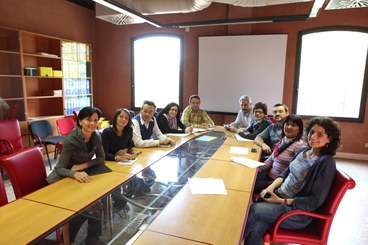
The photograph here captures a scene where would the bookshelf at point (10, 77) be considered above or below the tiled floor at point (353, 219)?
above

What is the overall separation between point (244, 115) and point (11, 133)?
3646 millimetres

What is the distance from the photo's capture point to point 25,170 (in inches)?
75.2

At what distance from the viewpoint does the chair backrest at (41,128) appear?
14.1ft

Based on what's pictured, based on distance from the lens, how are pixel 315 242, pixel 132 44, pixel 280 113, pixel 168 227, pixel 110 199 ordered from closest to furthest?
pixel 168 227, pixel 110 199, pixel 315 242, pixel 280 113, pixel 132 44

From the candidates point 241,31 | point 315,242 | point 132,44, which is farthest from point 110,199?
point 132,44

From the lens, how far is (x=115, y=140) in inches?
101

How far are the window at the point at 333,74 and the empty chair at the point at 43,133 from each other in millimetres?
4635

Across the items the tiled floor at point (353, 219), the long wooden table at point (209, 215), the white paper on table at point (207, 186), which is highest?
the white paper on table at point (207, 186)

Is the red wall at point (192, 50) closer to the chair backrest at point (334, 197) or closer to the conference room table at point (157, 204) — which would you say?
the conference room table at point (157, 204)

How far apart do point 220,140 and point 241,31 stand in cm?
290

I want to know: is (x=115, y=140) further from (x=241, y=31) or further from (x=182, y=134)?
(x=241, y=31)

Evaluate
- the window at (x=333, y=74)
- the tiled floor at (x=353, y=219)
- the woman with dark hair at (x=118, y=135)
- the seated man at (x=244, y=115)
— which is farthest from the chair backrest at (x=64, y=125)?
the window at (x=333, y=74)

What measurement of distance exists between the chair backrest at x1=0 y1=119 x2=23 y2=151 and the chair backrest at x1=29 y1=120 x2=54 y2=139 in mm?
520

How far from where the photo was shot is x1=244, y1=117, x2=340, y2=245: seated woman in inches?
65.3
